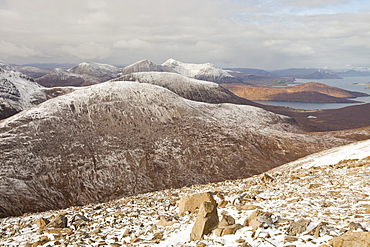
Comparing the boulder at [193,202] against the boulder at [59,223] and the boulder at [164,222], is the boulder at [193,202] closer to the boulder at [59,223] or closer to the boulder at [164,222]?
the boulder at [164,222]

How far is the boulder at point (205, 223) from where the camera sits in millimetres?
9391

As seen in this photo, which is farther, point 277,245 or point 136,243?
point 136,243

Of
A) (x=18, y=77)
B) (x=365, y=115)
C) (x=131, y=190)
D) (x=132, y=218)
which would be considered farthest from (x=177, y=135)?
(x=365, y=115)

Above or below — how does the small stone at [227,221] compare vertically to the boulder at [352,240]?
below

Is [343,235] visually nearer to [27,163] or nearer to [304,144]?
[27,163]

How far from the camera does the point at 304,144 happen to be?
61.5 metres

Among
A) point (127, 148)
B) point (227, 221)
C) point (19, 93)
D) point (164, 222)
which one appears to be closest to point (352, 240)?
point (227, 221)

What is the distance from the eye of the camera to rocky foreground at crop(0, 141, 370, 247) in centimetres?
828

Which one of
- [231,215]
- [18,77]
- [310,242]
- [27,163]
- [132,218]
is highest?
[18,77]

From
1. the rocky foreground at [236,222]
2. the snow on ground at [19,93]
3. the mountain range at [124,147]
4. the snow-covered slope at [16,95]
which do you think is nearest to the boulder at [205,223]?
the rocky foreground at [236,222]

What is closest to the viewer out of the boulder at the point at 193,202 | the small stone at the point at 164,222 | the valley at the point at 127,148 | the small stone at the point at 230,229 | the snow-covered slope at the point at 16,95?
the small stone at the point at 230,229

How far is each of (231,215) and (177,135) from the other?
45.6 m

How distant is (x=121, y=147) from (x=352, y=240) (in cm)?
4553

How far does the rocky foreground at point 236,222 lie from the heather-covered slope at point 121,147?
71.9ft
